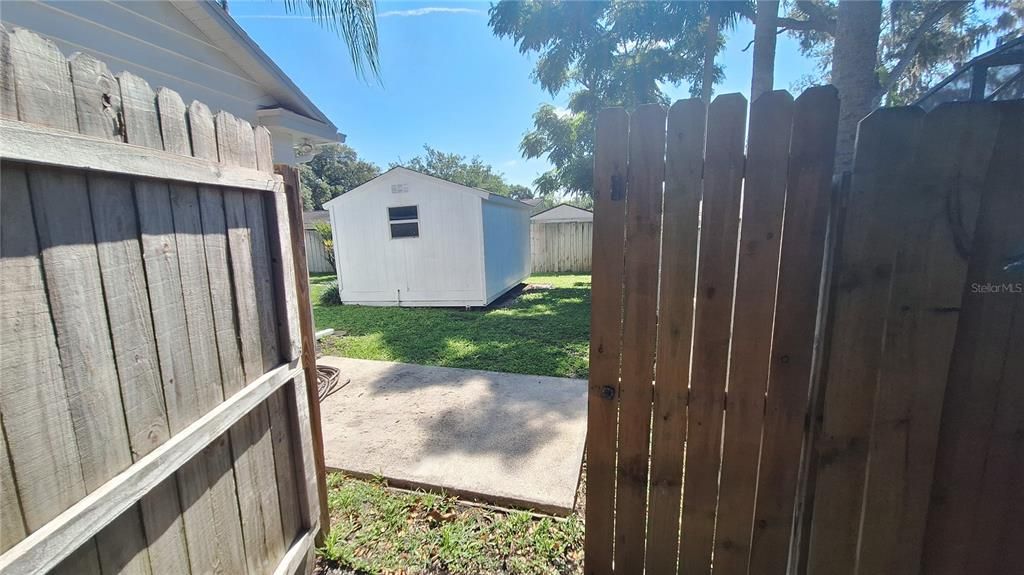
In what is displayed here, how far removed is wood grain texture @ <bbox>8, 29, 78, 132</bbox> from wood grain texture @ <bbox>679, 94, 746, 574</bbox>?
5.64ft

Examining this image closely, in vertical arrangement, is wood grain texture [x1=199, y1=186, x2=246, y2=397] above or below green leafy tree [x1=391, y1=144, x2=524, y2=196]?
below

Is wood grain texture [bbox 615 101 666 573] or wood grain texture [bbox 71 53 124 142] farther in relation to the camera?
wood grain texture [bbox 615 101 666 573]

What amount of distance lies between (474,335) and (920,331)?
205 inches

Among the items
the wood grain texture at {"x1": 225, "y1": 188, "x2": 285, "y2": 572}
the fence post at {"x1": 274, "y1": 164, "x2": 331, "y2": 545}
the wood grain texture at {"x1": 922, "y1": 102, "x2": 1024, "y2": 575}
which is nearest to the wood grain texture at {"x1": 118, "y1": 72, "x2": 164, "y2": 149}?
the wood grain texture at {"x1": 225, "y1": 188, "x2": 285, "y2": 572}

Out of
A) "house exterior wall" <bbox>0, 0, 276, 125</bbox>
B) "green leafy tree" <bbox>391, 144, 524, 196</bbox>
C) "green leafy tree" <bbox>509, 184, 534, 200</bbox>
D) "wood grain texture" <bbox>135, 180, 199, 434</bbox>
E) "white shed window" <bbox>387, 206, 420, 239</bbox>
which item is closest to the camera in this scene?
"wood grain texture" <bbox>135, 180, 199, 434</bbox>

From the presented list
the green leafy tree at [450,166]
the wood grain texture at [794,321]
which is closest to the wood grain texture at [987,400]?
the wood grain texture at [794,321]

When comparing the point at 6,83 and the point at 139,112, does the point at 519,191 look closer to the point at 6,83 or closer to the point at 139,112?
the point at 139,112

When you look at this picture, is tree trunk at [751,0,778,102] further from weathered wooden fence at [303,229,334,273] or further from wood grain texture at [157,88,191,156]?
A: weathered wooden fence at [303,229,334,273]

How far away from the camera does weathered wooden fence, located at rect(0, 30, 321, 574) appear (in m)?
0.78

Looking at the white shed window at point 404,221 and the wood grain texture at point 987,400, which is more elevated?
the white shed window at point 404,221

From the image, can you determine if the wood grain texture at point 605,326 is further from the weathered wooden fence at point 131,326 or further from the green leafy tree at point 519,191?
the green leafy tree at point 519,191

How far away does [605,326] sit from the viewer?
1382mm

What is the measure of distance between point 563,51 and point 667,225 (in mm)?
11213

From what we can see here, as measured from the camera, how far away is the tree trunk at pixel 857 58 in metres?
3.13
